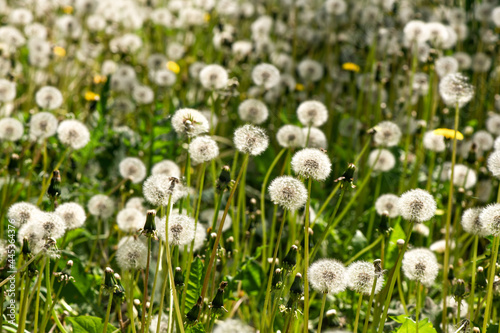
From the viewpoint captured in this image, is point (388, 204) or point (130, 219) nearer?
point (130, 219)

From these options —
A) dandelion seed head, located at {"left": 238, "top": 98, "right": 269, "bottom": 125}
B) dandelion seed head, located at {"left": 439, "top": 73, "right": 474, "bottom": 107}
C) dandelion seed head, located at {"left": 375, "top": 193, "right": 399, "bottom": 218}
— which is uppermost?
dandelion seed head, located at {"left": 439, "top": 73, "right": 474, "bottom": 107}

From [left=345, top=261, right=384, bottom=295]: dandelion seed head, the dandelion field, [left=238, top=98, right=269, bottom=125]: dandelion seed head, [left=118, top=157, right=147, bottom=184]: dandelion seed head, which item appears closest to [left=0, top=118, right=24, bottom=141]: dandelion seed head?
the dandelion field

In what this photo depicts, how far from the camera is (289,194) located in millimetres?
1411

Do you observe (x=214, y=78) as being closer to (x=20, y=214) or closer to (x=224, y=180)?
(x=224, y=180)

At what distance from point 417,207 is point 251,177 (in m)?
1.65

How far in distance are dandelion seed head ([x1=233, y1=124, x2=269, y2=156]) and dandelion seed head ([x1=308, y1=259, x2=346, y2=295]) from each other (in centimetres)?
33

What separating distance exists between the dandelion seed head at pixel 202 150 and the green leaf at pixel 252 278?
1.69ft

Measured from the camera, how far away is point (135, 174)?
2178 millimetres

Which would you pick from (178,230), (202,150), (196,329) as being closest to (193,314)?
(196,329)

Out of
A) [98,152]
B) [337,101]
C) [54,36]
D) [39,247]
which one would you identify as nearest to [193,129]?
Result: [39,247]

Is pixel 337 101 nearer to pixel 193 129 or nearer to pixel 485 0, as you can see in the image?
pixel 485 0

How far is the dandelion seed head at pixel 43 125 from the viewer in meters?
2.14

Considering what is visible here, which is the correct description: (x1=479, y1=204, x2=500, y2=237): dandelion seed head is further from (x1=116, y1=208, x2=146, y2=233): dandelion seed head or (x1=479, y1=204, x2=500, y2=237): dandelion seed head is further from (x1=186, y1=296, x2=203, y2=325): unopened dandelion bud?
(x1=116, y1=208, x2=146, y2=233): dandelion seed head

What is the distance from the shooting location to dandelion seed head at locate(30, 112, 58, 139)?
84.1 inches
